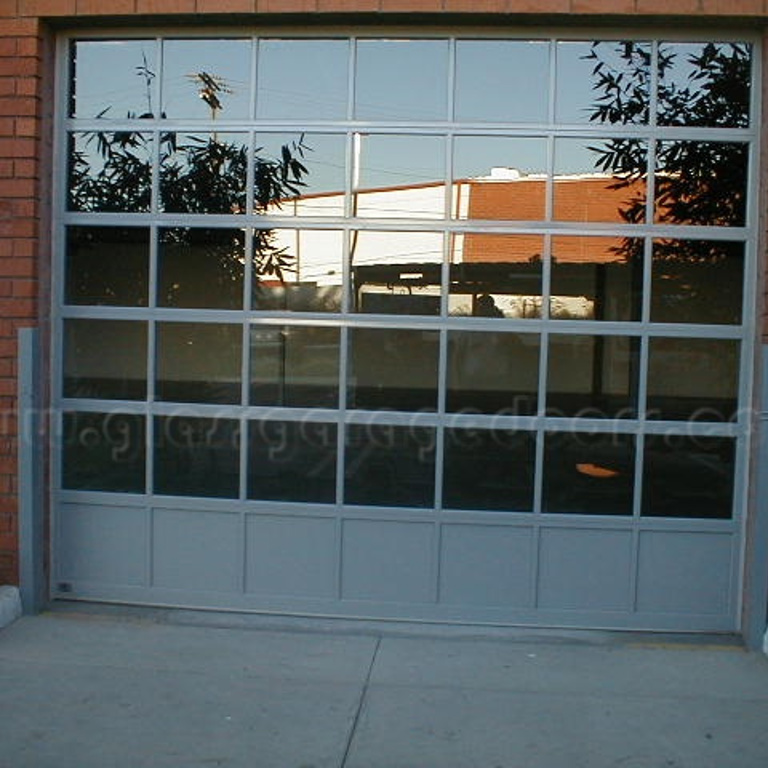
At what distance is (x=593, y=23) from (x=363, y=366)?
2.34 meters

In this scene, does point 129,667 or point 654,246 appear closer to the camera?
point 129,667

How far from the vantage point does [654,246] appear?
5160mm

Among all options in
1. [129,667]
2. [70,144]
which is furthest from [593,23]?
[129,667]

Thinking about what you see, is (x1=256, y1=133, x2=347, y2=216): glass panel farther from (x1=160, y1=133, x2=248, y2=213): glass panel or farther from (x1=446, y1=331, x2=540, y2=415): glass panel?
(x1=446, y1=331, x2=540, y2=415): glass panel

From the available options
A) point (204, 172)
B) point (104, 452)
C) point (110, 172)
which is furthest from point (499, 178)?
point (104, 452)

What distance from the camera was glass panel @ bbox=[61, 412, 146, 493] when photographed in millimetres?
5457

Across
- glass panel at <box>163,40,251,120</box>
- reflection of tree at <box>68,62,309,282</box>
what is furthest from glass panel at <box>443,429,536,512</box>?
glass panel at <box>163,40,251,120</box>

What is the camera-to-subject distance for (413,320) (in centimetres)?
524

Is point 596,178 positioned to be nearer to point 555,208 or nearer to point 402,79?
point 555,208

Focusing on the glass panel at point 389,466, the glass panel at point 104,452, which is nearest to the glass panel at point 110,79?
the glass panel at point 104,452

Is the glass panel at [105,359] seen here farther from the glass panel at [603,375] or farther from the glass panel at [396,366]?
the glass panel at [603,375]

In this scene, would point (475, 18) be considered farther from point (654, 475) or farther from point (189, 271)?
point (654, 475)

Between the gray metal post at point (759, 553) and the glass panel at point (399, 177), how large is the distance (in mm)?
2069

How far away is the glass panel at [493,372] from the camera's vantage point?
5.22 meters
